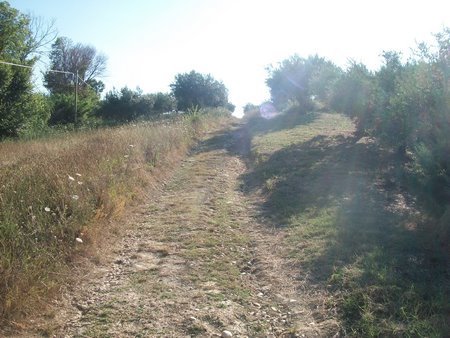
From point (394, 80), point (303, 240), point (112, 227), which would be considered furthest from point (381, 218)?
point (394, 80)

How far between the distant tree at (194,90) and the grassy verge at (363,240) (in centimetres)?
3830

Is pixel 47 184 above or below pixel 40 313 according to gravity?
above

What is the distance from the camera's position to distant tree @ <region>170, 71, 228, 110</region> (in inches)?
1924

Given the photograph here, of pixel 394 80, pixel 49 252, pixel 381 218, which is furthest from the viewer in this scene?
pixel 394 80

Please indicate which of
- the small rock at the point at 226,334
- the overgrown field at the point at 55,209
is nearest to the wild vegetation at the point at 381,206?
the small rock at the point at 226,334

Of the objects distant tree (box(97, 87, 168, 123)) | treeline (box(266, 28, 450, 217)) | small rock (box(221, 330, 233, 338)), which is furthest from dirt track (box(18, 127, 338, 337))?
distant tree (box(97, 87, 168, 123))

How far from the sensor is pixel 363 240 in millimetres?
5504

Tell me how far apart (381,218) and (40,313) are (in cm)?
497

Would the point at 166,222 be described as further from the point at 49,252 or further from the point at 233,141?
the point at 233,141

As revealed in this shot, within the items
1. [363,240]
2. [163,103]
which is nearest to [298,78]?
[163,103]

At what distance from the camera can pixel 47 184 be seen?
19.1 ft

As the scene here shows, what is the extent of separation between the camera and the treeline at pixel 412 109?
18.9ft

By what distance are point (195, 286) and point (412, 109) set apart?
18.6 ft

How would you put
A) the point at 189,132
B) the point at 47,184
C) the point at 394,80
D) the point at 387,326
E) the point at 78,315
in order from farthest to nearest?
the point at 189,132
the point at 394,80
the point at 47,184
the point at 78,315
the point at 387,326
